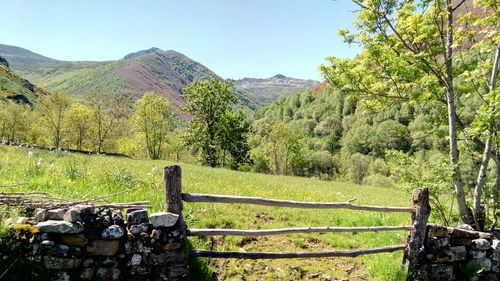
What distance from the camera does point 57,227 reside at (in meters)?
4.76

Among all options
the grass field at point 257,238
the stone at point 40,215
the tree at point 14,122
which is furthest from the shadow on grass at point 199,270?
the tree at point 14,122

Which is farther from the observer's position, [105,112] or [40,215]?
[105,112]

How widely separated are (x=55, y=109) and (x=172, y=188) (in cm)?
6474

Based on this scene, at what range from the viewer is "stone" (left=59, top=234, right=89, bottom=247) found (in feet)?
15.9

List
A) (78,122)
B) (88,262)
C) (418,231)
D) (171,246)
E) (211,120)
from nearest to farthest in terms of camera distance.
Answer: (88,262), (171,246), (418,231), (211,120), (78,122)

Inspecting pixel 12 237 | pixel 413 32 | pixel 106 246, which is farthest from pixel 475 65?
pixel 12 237

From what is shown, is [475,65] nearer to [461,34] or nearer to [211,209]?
[461,34]

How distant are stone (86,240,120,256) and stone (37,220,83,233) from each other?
37cm

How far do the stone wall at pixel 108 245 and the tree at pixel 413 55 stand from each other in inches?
330

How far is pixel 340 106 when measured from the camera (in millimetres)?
140750

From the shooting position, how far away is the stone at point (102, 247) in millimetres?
5039

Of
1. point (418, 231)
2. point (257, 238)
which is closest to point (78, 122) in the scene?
point (257, 238)

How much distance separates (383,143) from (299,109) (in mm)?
58818

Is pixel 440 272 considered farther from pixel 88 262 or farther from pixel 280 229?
pixel 88 262
